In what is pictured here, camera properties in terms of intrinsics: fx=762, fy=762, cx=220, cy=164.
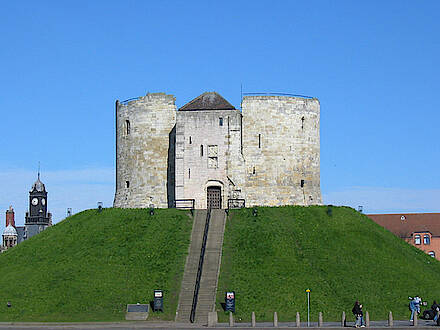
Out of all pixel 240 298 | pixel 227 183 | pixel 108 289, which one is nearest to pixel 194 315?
pixel 240 298

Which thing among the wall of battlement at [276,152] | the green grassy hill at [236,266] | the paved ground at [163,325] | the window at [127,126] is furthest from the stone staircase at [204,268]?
the window at [127,126]

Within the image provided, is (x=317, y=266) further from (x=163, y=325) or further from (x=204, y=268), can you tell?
(x=163, y=325)

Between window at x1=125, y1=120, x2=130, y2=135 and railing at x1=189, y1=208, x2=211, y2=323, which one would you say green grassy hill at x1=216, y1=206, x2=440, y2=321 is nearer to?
railing at x1=189, y1=208, x2=211, y2=323

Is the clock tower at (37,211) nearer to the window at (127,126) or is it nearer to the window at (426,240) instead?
the window at (426,240)

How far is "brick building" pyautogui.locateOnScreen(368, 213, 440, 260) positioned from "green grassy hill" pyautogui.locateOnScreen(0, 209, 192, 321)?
5978 cm

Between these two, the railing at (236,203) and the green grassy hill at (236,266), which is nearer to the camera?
the green grassy hill at (236,266)

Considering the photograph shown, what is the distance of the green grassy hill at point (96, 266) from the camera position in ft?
159

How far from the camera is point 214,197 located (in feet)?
228

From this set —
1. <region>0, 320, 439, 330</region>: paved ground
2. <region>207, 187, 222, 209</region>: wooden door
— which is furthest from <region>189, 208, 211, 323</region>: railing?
<region>207, 187, 222, 209</region>: wooden door

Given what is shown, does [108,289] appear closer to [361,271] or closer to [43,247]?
[43,247]

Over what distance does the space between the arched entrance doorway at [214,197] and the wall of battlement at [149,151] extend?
148 inches

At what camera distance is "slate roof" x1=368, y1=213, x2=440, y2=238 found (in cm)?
11444

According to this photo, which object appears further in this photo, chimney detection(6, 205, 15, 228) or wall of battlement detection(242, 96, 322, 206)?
chimney detection(6, 205, 15, 228)

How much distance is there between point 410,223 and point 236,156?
55.2 meters
